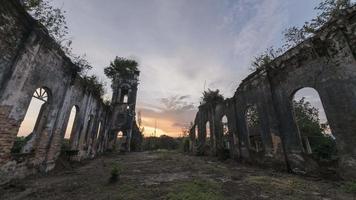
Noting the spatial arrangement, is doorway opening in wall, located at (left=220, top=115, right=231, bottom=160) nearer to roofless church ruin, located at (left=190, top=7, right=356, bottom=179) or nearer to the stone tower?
roofless church ruin, located at (left=190, top=7, right=356, bottom=179)

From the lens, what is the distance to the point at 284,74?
8.59 metres

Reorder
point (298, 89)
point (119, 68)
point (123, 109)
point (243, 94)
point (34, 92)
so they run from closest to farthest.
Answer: point (34, 92) → point (298, 89) → point (243, 94) → point (123, 109) → point (119, 68)

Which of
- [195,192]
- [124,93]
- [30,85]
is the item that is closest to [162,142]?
[124,93]

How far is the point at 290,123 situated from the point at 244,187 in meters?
4.58

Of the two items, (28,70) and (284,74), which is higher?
(284,74)

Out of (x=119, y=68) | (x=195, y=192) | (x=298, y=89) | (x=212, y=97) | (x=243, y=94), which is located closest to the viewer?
(x=195, y=192)

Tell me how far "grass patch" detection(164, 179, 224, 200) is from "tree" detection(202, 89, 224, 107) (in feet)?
36.8

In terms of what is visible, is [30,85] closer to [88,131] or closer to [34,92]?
[34,92]

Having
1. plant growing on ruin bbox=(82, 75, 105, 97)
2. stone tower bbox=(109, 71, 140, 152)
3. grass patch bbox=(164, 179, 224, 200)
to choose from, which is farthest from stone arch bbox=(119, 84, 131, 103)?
grass patch bbox=(164, 179, 224, 200)

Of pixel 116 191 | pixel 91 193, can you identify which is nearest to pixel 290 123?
pixel 116 191

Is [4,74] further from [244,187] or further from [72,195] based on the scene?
[244,187]

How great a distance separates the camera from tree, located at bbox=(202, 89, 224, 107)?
16116 millimetres

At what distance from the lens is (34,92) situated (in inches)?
257

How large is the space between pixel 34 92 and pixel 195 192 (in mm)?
6682
